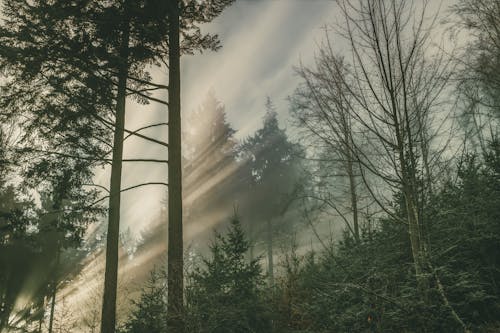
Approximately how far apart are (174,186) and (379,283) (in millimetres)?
4584

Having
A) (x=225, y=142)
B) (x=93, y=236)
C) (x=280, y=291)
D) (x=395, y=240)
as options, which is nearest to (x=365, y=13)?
(x=395, y=240)

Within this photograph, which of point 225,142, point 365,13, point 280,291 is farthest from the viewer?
point 225,142

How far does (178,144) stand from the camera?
6.63 meters

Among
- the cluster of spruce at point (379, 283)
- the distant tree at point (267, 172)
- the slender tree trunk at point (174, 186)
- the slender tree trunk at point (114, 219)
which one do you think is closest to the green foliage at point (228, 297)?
the cluster of spruce at point (379, 283)

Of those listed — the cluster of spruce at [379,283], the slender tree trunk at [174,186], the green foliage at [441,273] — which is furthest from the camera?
the slender tree trunk at [174,186]

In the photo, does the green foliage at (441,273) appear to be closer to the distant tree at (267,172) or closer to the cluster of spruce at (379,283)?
the cluster of spruce at (379,283)

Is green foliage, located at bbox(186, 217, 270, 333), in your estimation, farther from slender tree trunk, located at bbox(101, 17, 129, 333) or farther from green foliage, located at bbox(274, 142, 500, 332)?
slender tree trunk, located at bbox(101, 17, 129, 333)

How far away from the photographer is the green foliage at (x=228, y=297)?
21.5 feet

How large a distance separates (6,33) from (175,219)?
632 centimetres

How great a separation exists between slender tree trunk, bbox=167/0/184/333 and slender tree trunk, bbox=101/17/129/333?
1134 mm

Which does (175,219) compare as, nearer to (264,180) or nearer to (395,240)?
(395,240)

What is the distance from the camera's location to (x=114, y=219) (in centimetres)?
775

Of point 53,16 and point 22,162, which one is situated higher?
point 53,16

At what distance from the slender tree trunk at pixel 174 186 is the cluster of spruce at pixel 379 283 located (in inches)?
23.3
